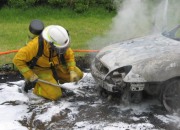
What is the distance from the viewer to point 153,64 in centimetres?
580

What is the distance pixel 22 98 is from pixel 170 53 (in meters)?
2.53

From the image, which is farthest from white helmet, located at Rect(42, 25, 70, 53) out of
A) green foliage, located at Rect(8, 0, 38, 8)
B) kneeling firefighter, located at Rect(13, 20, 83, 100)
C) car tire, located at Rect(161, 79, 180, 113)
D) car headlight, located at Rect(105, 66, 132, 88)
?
green foliage, located at Rect(8, 0, 38, 8)

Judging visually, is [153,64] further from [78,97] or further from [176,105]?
[78,97]

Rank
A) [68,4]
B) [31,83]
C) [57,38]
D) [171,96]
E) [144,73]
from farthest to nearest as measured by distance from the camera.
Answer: [68,4], [31,83], [57,38], [171,96], [144,73]

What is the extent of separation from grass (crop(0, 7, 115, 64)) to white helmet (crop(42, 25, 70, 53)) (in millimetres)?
3087

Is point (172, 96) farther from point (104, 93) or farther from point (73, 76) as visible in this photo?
point (73, 76)

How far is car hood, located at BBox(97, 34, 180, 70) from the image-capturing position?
5980mm

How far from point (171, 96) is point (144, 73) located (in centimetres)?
59

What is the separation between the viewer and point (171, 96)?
5.93m

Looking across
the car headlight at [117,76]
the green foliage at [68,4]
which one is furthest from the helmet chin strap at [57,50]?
the green foliage at [68,4]

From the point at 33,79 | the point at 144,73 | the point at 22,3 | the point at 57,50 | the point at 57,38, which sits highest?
the point at 22,3

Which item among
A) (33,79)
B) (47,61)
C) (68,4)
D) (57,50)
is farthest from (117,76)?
(68,4)

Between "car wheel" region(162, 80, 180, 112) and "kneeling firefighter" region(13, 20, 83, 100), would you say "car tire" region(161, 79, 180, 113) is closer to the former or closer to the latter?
"car wheel" region(162, 80, 180, 112)

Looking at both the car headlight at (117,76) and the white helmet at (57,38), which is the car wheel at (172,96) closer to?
the car headlight at (117,76)
